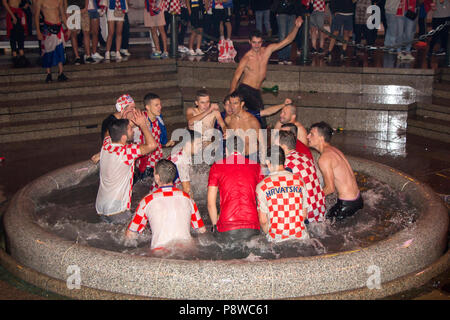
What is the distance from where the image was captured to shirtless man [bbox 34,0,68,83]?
11.1m

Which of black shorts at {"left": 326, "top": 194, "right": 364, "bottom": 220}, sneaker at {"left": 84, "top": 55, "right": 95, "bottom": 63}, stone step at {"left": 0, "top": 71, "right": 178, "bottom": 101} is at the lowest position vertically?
black shorts at {"left": 326, "top": 194, "right": 364, "bottom": 220}

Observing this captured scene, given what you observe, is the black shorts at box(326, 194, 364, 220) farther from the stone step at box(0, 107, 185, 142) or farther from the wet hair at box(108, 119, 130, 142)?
the stone step at box(0, 107, 185, 142)

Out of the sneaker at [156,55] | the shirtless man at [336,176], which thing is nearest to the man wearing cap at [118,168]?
the shirtless man at [336,176]

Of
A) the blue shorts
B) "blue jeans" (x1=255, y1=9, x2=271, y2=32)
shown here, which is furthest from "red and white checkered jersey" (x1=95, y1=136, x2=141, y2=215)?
"blue jeans" (x1=255, y1=9, x2=271, y2=32)

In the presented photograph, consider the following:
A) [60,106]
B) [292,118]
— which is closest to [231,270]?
[292,118]

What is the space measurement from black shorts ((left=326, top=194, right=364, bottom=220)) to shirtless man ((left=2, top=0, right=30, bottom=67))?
847cm

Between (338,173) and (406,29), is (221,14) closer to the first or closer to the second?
(406,29)

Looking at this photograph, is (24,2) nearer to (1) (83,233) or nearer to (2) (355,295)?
(1) (83,233)

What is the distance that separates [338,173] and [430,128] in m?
4.60

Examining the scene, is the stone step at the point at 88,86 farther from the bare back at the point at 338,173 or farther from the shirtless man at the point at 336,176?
the bare back at the point at 338,173

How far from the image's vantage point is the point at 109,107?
37.3 feet

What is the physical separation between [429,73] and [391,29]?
1.97 meters

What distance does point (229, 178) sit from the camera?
565cm

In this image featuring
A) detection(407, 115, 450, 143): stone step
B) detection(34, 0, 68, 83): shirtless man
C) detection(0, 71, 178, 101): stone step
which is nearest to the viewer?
detection(407, 115, 450, 143): stone step
